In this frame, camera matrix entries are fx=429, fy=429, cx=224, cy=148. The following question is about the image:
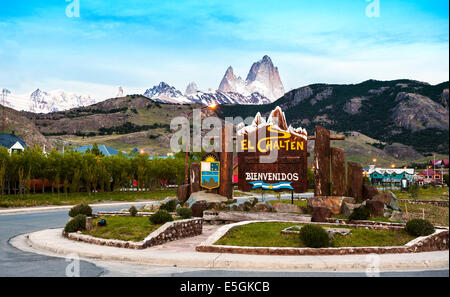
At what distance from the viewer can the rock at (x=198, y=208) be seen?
81.3ft

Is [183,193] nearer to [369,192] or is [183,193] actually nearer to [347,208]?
[347,208]

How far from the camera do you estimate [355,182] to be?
2531 centimetres

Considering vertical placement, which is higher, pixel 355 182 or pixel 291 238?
pixel 355 182

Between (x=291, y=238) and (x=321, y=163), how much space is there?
8596mm

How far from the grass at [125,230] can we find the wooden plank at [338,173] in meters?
10.6

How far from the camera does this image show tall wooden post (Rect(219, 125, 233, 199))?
26.4 meters

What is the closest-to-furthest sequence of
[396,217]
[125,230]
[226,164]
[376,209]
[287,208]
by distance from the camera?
[125,230] → [396,217] → [376,209] → [287,208] → [226,164]

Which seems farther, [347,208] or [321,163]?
[321,163]

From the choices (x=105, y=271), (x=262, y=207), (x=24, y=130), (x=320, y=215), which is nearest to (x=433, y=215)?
(x=320, y=215)

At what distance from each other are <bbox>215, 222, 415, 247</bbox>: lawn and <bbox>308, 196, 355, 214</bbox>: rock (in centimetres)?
575

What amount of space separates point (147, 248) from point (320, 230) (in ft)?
20.3

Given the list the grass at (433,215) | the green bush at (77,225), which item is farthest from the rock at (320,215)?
the green bush at (77,225)

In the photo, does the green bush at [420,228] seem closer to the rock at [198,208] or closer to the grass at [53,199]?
the rock at [198,208]
